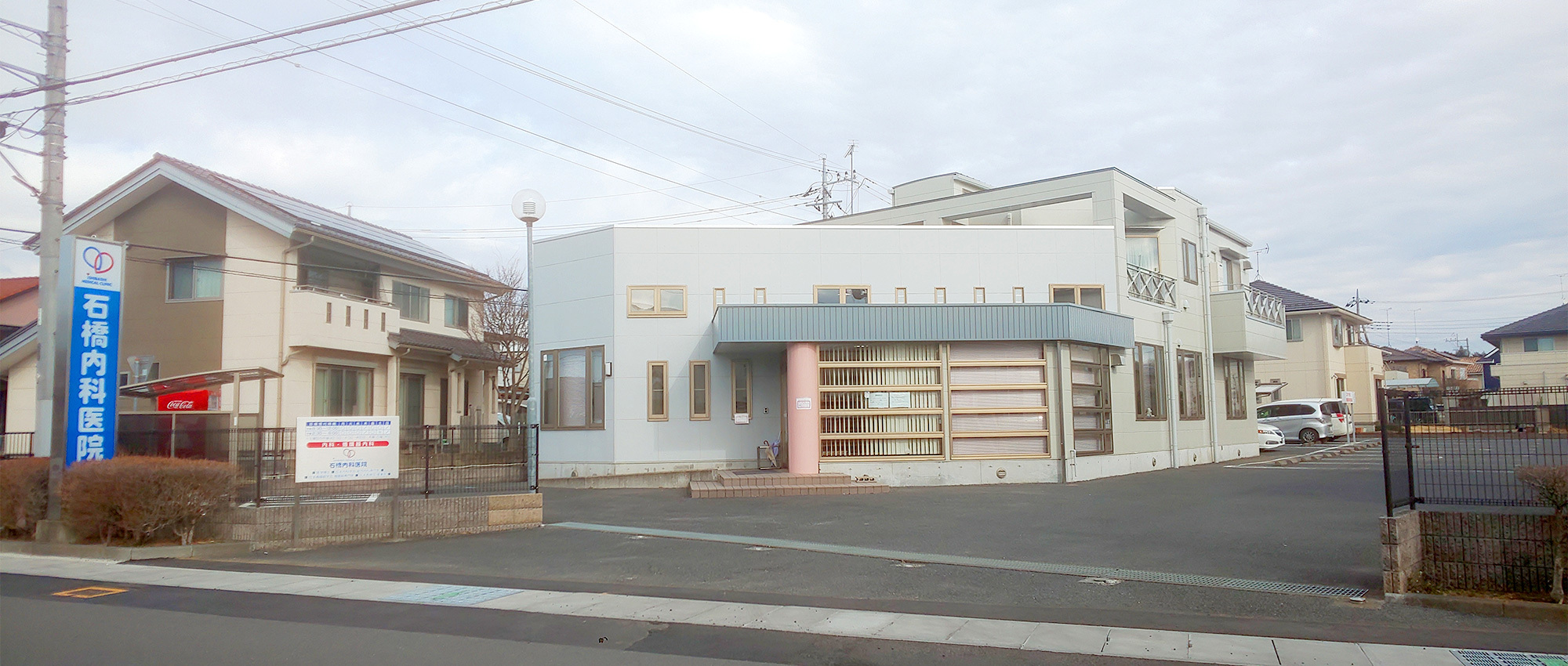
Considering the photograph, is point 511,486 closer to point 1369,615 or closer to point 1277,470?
point 1369,615

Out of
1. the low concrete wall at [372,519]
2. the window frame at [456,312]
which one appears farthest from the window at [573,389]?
the window frame at [456,312]

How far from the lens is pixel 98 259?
1348cm

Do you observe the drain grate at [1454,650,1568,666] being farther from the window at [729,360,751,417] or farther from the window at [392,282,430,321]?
the window at [392,282,430,321]

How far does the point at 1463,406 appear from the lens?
820cm

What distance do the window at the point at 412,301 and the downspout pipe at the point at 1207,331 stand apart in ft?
79.6

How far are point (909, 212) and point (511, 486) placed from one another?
15.7 meters

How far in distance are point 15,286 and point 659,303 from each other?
27.0 m

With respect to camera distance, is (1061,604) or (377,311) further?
(377,311)

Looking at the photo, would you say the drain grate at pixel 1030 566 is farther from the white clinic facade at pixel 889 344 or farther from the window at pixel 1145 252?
the window at pixel 1145 252

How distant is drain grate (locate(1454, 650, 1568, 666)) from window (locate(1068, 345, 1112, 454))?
1396cm

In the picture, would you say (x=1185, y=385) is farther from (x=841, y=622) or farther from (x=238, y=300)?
(x=238, y=300)

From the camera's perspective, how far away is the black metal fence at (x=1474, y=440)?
7695 millimetres

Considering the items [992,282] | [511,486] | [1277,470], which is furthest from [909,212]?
[511,486]

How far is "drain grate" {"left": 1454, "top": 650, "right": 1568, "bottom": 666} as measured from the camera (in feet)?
19.8
